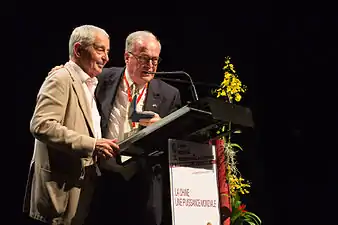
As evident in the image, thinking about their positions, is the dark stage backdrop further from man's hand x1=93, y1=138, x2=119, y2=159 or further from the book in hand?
man's hand x1=93, y1=138, x2=119, y2=159

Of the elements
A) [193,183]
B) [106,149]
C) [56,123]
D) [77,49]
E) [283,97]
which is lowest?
[193,183]

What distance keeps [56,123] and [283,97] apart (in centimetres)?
318

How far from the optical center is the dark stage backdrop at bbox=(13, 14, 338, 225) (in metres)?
4.80

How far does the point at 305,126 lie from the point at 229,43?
102cm

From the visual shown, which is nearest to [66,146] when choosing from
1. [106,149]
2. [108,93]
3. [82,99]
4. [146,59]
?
[106,149]

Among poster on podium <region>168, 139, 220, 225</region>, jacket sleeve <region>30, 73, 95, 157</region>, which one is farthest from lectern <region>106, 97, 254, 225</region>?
jacket sleeve <region>30, 73, 95, 157</region>

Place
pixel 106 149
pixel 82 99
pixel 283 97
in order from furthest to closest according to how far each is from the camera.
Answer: pixel 283 97 < pixel 82 99 < pixel 106 149

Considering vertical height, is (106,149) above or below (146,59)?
below

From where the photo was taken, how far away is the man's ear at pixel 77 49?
7.64 ft

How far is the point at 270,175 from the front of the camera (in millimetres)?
4863

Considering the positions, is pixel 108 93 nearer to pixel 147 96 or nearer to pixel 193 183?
pixel 147 96

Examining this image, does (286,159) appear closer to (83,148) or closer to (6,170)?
(6,170)

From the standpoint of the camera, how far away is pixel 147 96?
102 inches

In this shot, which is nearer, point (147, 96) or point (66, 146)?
point (66, 146)
